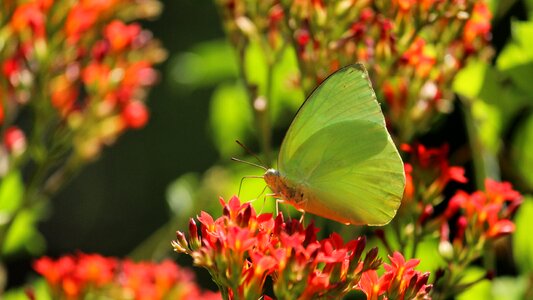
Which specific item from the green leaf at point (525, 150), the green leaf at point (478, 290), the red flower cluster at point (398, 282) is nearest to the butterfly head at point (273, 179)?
the red flower cluster at point (398, 282)

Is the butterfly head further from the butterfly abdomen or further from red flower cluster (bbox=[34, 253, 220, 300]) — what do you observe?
red flower cluster (bbox=[34, 253, 220, 300])

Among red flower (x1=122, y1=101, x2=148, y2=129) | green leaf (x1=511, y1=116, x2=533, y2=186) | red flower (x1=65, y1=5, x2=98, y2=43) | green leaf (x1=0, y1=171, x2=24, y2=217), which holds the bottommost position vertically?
green leaf (x1=511, y1=116, x2=533, y2=186)

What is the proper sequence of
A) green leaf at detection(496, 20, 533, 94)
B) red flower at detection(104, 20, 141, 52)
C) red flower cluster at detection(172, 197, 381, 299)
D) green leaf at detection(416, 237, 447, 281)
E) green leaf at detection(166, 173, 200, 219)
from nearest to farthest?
1. red flower cluster at detection(172, 197, 381, 299)
2. green leaf at detection(496, 20, 533, 94)
3. green leaf at detection(416, 237, 447, 281)
4. red flower at detection(104, 20, 141, 52)
5. green leaf at detection(166, 173, 200, 219)

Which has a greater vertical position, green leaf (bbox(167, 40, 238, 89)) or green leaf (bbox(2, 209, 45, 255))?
green leaf (bbox(167, 40, 238, 89))

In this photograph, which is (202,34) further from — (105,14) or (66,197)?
(105,14)

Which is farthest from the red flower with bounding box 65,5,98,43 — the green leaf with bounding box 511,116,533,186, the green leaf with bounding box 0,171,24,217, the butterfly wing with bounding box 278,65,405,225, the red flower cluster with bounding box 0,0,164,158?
the green leaf with bounding box 511,116,533,186

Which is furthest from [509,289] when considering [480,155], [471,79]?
[471,79]

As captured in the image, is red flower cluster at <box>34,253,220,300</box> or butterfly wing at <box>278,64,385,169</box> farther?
red flower cluster at <box>34,253,220,300</box>
